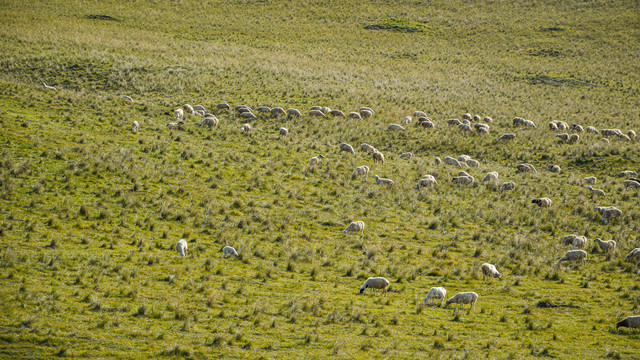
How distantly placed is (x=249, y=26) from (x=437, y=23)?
1443 inches

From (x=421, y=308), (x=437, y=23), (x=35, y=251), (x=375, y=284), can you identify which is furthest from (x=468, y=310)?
(x=437, y=23)

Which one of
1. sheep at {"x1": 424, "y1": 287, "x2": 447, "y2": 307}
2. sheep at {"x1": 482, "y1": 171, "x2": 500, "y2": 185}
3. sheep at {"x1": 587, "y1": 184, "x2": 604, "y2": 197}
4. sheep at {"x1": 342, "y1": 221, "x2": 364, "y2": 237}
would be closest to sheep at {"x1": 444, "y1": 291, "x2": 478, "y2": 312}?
sheep at {"x1": 424, "y1": 287, "x2": 447, "y2": 307}

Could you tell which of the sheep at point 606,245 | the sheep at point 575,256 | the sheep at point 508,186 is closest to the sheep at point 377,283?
the sheep at point 575,256

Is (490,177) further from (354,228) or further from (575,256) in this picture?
(354,228)

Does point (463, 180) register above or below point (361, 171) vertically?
below

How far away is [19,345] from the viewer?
419 inches

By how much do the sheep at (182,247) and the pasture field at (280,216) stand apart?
234mm

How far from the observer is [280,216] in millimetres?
22578

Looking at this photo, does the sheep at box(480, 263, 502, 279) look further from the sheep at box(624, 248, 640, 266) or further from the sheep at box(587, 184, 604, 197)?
the sheep at box(587, 184, 604, 197)

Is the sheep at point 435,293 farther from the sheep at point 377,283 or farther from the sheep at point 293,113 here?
the sheep at point 293,113

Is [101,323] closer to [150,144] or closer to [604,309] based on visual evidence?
[604,309]

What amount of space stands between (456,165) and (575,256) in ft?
46.7

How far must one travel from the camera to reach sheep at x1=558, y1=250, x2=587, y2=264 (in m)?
19.8

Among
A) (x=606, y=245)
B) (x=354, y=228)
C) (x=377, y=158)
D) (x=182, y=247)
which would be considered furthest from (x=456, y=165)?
(x=182, y=247)
